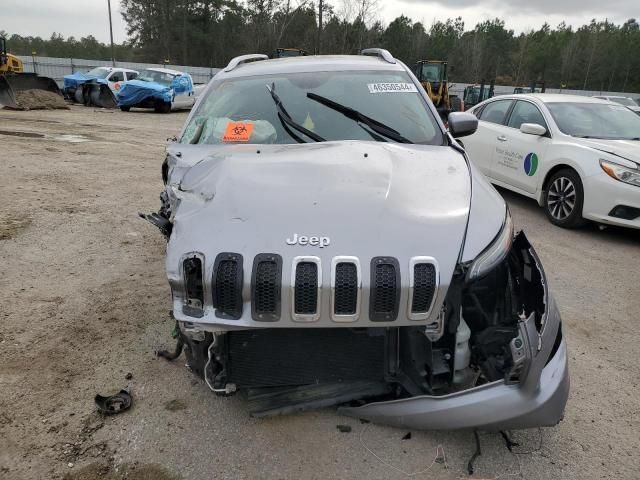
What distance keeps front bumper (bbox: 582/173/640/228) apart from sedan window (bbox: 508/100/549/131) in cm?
131

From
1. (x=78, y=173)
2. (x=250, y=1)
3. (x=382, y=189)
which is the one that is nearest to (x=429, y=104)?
(x=382, y=189)

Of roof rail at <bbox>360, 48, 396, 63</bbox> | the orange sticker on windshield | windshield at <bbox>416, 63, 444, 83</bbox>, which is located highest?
windshield at <bbox>416, 63, 444, 83</bbox>

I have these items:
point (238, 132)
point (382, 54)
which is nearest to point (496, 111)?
point (382, 54)

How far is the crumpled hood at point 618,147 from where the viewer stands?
548 cm

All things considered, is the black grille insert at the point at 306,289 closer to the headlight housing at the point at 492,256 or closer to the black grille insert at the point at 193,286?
the black grille insert at the point at 193,286

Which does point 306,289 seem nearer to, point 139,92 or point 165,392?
point 165,392

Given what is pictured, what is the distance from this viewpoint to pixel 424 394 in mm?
2225

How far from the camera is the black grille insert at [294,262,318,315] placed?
1954 millimetres

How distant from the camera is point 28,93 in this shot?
17797mm

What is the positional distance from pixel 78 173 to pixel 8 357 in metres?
5.72

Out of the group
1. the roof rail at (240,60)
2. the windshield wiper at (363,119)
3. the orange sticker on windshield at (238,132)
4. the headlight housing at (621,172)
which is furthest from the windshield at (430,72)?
the orange sticker on windshield at (238,132)

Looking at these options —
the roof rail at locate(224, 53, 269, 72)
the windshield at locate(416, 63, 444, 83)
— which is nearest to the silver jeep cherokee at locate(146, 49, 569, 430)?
the roof rail at locate(224, 53, 269, 72)

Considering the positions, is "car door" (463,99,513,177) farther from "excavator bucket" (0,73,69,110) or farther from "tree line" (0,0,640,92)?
"tree line" (0,0,640,92)

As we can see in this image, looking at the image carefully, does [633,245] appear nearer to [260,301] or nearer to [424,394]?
Result: [424,394]
